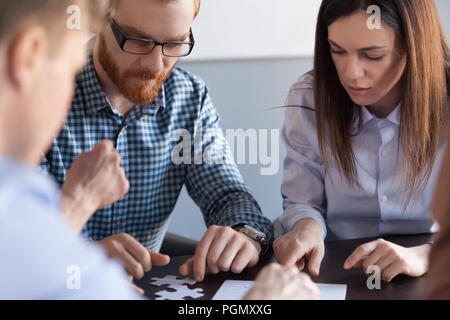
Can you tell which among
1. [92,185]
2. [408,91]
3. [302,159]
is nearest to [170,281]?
[92,185]

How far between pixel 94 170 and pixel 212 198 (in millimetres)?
530

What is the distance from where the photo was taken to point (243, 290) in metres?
1.15

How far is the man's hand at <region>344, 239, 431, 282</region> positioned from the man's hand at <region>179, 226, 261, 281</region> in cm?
22

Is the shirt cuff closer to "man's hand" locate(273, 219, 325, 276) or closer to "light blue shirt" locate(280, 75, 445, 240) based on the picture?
"light blue shirt" locate(280, 75, 445, 240)

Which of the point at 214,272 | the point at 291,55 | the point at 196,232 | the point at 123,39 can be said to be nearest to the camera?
the point at 214,272

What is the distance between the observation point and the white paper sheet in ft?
3.63

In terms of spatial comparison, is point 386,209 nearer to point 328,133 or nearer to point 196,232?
point 328,133

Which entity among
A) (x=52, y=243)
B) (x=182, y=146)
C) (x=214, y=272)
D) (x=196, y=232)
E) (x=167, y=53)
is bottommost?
(x=196, y=232)

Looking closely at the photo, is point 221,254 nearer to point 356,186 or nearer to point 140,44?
point 356,186

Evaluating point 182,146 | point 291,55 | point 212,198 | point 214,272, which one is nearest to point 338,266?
point 214,272

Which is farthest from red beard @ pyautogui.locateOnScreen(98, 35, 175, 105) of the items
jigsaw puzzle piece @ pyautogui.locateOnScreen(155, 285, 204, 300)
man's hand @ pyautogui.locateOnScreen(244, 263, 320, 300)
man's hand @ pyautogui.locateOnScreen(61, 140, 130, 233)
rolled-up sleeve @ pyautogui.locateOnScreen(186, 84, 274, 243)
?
man's hand @ pyautogui.locateOnScreen(244, 263, 320, 300)

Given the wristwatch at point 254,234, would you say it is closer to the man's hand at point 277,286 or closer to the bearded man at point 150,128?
the bearded man at point 150,128

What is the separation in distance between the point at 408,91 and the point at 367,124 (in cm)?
18

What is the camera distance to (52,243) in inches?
23.5
